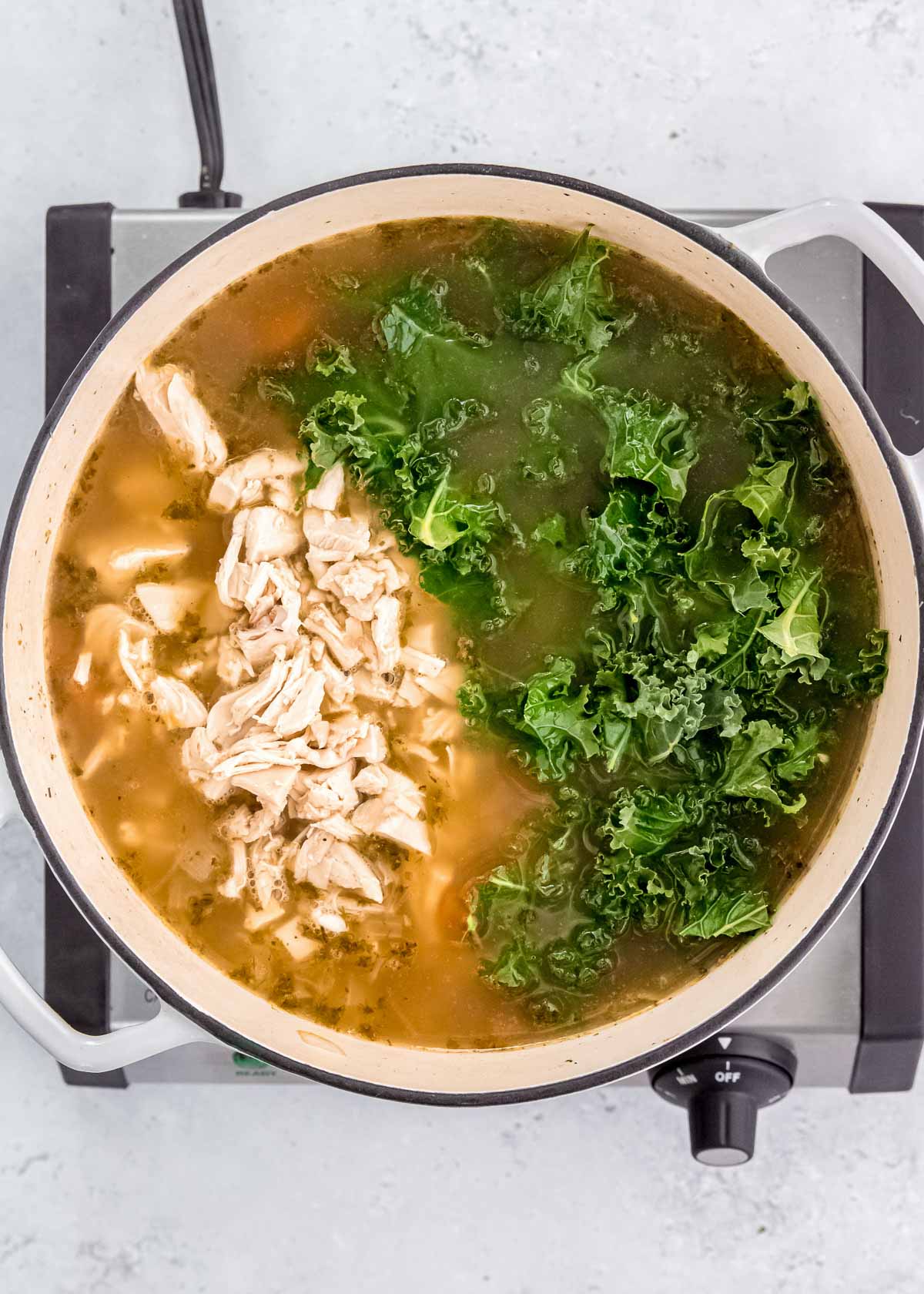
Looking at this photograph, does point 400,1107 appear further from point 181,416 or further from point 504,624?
point 181,416

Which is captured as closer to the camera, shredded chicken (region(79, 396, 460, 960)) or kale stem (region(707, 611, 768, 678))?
kale stem (region(707, 611, 768, 678))

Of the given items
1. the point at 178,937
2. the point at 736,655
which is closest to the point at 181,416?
the point at 178,937

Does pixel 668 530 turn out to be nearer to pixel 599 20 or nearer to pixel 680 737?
pixel 680 737

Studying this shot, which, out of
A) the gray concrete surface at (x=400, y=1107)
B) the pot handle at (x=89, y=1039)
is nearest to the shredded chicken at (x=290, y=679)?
the pot handle at (x=89, y=1039)

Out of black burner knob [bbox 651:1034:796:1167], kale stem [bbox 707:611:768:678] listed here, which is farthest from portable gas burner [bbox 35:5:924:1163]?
kale stem [bbox 707:611:768:678]

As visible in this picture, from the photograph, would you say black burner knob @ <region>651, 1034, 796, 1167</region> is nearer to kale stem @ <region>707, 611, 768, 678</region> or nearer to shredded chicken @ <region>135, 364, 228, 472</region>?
kale stem @ <region>707, 611, 768, 678</region>

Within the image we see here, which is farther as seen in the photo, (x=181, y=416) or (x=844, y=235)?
(x=181, y=416)
